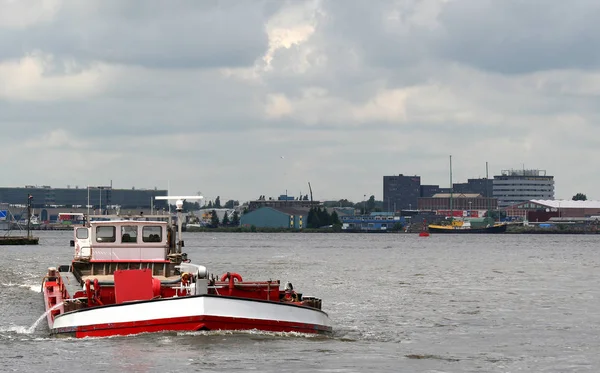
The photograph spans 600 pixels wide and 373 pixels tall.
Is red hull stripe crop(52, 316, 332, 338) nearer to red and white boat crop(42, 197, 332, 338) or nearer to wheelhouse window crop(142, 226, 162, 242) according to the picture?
red and white boat crop(42, 197, 332, 338)

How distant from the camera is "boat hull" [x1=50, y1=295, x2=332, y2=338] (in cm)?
3416

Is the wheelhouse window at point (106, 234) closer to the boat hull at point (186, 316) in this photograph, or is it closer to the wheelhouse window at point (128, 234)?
the wheelhouse window at point (128, 234)

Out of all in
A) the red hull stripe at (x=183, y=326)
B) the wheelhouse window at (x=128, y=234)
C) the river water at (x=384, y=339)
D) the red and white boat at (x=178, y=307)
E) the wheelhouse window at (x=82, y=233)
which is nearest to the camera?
the river water at (x=384, y=339)

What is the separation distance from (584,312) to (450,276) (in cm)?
3346

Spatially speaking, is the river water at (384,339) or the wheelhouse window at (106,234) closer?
the river water at (384,339)

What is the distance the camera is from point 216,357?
33188 millimetres

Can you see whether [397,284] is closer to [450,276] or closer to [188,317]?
[450,276]

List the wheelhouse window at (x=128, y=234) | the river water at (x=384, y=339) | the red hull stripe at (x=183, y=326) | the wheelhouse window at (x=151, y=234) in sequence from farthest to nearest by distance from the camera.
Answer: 1. the wheelhouse window at (x=151, y=234)
2. the wheelhouse window at (x=128, y=234)
3. the red hull stripe at (x=183, y=326)
4. the river water at (x=384, y=339)

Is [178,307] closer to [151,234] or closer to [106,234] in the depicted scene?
[106,234]

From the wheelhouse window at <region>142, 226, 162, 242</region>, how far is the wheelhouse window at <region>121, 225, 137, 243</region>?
455mm

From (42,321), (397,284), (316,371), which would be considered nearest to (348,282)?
(397,284)

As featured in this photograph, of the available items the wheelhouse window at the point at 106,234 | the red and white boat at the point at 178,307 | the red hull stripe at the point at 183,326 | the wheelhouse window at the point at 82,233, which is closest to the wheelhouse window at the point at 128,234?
the wheelhouse window at the point at 106,234

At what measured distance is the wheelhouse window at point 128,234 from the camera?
1937 inches

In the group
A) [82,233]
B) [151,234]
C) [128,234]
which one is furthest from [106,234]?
[82,233]
